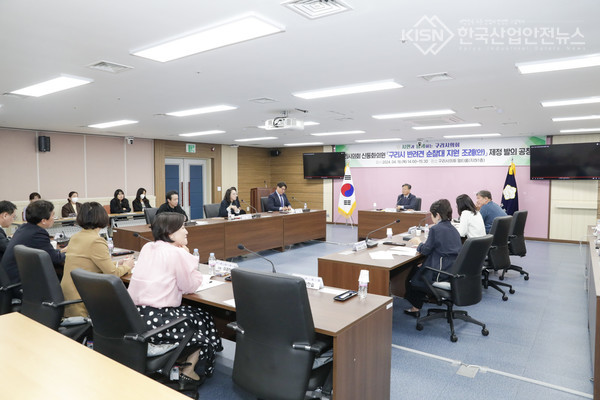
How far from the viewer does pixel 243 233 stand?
22.2 ft

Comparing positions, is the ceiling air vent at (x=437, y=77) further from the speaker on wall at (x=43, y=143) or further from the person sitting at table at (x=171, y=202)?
the speaker on wall at (x=43, y=143)

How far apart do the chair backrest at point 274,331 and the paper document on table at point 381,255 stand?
2046mm

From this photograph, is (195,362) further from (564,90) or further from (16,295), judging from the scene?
(564,90)

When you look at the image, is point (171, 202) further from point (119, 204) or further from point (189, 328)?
point (189, 328)

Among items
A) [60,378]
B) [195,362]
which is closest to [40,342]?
[60,378]

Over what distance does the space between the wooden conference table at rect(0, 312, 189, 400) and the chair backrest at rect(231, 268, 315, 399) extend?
27.0 inches

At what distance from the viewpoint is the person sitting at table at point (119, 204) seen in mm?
8750

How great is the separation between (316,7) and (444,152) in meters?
8.98

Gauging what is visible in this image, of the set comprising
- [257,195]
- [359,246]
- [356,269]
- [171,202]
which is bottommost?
[356,269]

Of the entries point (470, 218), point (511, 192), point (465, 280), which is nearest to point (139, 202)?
point (470, 218)

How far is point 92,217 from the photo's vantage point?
2.81m

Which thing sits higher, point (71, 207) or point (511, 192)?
point (511, 192)

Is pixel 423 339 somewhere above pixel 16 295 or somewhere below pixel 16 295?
below

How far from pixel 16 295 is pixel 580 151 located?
10314mm
